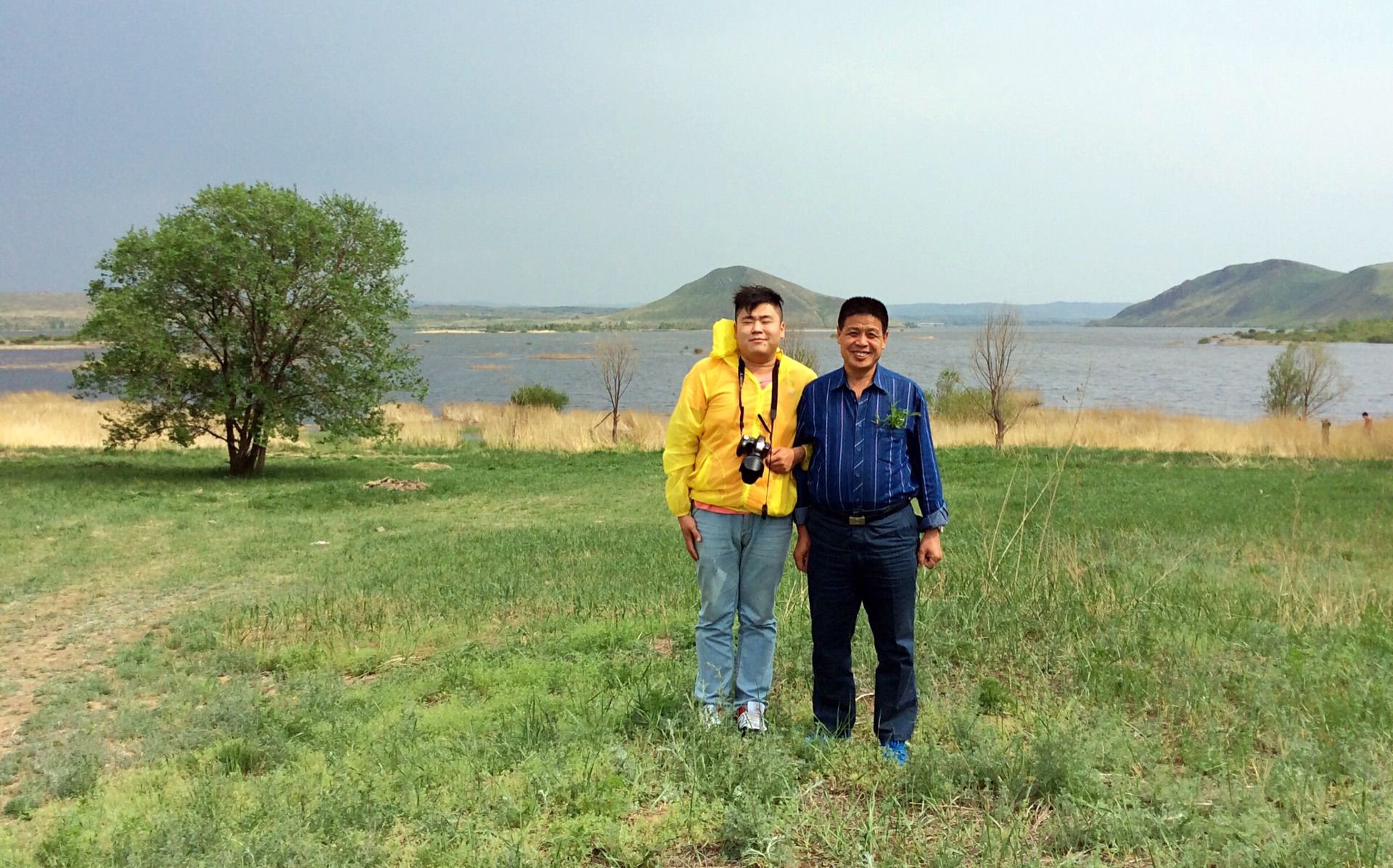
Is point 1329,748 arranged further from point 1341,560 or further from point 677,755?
point 1341,560

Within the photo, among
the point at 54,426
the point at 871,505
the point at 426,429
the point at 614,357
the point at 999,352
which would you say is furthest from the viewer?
the point at 614,357

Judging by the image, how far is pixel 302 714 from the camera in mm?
4680

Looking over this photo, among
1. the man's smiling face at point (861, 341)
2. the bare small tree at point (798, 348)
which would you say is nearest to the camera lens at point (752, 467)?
the man's smiling face at point (861, 341)

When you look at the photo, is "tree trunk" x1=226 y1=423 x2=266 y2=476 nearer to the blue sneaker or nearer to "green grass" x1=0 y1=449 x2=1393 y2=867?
"green grass" x1=0 y1=449 x2=1393 y2=867

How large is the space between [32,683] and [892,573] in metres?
5.88

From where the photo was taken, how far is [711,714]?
379cm

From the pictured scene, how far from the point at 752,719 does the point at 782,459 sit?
1165mm

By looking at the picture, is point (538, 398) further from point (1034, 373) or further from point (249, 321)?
point (1034, 373)

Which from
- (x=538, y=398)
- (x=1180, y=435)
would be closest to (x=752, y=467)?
(x=1180, y=435)

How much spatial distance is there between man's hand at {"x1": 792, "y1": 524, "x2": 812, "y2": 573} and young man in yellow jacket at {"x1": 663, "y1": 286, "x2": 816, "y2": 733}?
6 centimetres

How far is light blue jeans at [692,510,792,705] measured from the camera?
368 centimetres

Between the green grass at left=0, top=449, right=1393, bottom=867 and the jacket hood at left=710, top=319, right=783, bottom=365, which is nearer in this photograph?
the green grass at left=0, top=449, right=1393, bottom=867

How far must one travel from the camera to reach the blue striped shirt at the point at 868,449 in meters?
3.44

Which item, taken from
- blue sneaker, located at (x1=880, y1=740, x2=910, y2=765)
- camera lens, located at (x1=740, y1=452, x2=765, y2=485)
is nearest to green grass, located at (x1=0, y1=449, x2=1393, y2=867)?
blue sneaker, located at (x1=880, y1=740, x2=910, y2=765)
